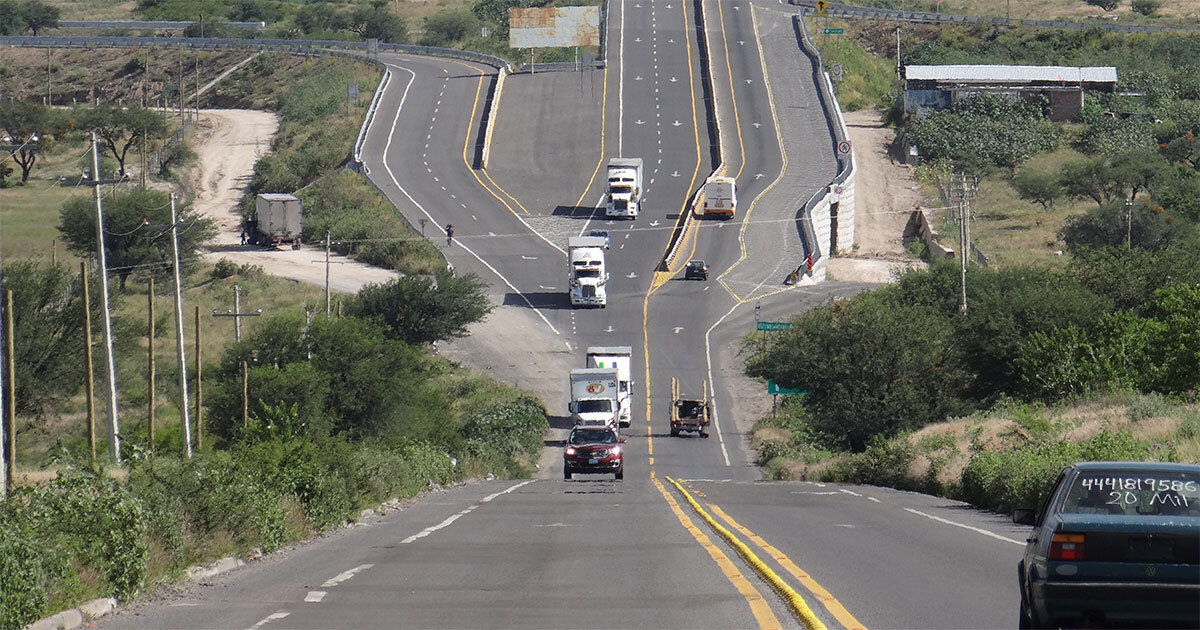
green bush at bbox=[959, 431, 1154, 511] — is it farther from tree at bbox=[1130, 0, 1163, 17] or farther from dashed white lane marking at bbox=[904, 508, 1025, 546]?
tree at bbox=[1130, 0, 1163, 17]

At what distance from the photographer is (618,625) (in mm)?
11500

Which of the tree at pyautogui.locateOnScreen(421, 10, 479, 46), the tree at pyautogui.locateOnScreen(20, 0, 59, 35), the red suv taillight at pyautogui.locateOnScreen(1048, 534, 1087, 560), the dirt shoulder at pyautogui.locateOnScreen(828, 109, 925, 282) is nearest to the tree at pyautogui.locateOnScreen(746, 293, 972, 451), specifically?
the dirt shoulder at pyautogui.locateOnScreen(828, 109, 925, 282)

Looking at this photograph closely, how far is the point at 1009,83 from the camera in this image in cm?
12519

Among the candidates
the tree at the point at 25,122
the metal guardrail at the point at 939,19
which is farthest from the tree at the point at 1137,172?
the tree at the point at 25,122

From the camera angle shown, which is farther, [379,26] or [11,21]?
[11,21]

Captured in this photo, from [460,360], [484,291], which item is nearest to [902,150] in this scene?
[484,291]

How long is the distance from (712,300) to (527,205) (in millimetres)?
21985

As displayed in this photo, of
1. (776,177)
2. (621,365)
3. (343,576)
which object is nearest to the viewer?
(343,576)

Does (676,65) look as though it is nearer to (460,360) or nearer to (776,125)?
(776,125)

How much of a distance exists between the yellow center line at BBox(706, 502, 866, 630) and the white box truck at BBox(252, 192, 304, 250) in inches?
2982

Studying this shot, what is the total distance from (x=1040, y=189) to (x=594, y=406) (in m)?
54.7

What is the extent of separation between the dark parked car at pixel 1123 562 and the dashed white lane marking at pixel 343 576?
7.09m

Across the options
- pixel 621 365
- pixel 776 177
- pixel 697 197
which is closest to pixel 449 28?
pixel 776 177

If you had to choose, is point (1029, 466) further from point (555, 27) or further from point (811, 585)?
point (555, 27)
